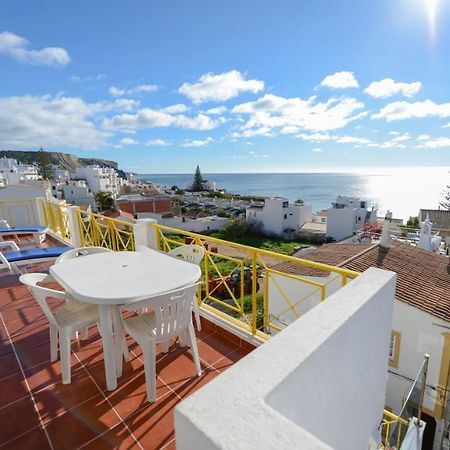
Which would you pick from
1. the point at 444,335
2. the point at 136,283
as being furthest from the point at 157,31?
the point at 444,335

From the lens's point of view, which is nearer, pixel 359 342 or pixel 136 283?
pixel 359 342

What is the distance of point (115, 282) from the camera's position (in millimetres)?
2266

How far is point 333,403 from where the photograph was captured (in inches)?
53.8

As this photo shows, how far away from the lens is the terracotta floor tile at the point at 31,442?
68.3 inches

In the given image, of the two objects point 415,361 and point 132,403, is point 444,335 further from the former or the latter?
point 132,403

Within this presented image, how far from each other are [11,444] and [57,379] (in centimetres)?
58

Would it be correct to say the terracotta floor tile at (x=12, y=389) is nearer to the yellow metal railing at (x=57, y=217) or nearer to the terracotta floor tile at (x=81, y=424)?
the terracotta floor tile at (x=81, y=424)

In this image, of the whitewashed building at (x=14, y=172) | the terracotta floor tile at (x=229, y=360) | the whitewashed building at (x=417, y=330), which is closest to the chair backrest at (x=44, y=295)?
the terracotta floor tile at (x=229, y=360)

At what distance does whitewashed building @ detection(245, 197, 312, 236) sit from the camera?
3219cm

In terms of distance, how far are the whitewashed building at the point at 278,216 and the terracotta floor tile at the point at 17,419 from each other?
3098 centimetres

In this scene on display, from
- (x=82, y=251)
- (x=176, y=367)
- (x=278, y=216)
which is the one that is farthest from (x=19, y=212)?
(x=278, y=216)

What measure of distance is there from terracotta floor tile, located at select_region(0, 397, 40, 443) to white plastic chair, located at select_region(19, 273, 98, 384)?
275 mm

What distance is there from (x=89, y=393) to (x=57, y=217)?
566cm

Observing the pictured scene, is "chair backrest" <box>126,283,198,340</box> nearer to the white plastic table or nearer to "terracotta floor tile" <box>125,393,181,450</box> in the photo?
the white plastic table
